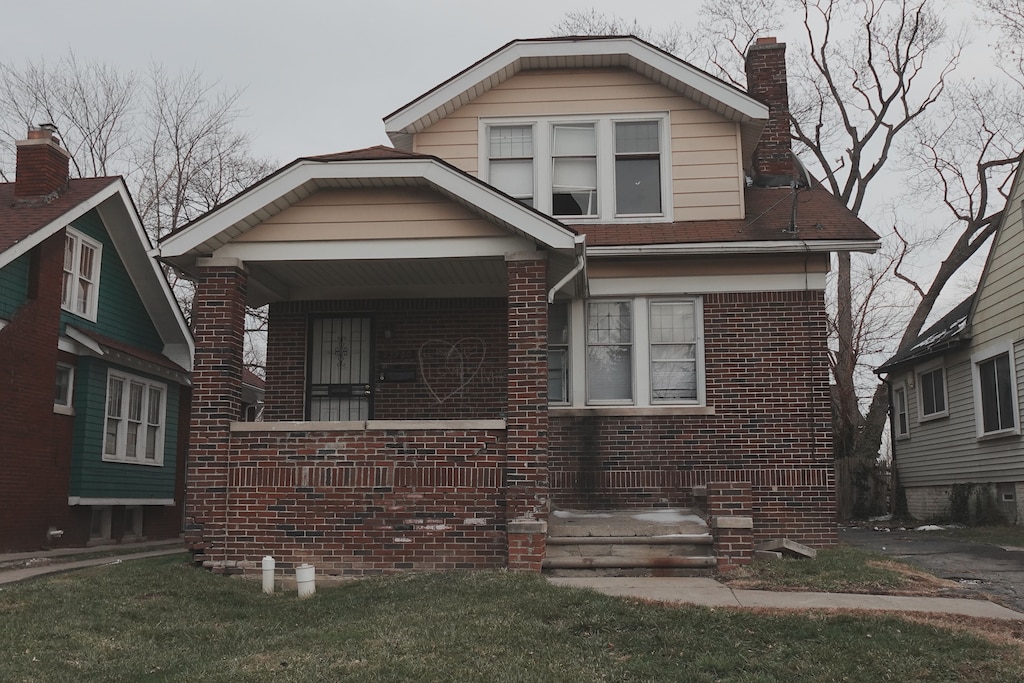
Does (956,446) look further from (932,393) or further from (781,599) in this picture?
(781,599)

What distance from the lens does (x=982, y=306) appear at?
17.9 m

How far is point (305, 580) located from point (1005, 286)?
13.8m

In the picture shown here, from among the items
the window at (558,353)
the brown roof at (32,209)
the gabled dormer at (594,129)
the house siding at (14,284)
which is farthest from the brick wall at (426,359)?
the brown roof at (32,209)

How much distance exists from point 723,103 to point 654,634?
817 centimetres

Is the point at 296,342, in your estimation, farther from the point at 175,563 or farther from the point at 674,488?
the point at 674,488

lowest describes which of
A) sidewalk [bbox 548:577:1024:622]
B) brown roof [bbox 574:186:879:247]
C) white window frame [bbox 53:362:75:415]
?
sidewalk [bbox 548:577:1024:622]

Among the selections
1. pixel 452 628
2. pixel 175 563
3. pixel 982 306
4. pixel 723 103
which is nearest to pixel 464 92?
pixel 723 103

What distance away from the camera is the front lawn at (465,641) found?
5730 mm

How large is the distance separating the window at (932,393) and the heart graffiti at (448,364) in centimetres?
1219

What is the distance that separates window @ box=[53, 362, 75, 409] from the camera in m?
15.9

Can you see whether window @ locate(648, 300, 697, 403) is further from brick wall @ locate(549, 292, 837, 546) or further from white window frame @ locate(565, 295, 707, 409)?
brick wall @ locate(549, 292, 837, 546)

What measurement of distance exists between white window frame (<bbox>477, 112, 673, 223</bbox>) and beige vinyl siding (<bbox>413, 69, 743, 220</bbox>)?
0.07 metres

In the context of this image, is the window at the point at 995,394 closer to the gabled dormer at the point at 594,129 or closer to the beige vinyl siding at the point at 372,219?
the gabled dormer at the point at 594,129

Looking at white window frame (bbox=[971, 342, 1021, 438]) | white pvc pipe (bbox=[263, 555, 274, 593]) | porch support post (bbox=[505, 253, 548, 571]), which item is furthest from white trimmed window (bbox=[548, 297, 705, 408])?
white window frame (bbox=[971, 342, 1021, 438])
